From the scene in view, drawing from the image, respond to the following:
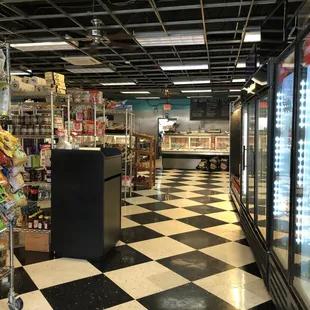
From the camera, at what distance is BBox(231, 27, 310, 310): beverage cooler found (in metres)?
1.79

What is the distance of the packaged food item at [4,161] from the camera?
2141mm

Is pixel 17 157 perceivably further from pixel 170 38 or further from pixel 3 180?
pixel 170 38

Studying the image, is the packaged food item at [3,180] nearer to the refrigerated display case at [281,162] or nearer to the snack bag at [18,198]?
the snack bag at [18,198]

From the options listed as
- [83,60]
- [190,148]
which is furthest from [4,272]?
[190,148]

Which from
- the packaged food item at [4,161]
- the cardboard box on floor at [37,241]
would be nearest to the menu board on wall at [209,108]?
the cardboard box on floor at [37,241]

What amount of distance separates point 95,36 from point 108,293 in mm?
4515

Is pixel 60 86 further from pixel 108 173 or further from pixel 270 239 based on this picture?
pixel 270 239

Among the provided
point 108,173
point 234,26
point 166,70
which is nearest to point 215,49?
point 234,26

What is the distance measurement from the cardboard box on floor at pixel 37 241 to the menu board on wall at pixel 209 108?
1164 centimetres

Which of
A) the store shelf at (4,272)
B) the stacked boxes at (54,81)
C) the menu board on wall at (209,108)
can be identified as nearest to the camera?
the store shelf at (4,272)

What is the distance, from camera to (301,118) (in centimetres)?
181

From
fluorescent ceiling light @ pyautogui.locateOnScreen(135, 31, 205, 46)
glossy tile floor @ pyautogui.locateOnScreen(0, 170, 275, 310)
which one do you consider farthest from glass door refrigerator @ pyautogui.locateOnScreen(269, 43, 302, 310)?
fluorescent ceiling light @ pyautogui.locateOnScreen(135, 31, 205, 46)

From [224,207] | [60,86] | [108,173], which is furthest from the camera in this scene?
[224,207]

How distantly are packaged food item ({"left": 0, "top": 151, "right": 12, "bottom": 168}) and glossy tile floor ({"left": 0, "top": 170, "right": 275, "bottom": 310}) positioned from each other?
3.37 feet
